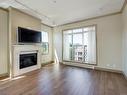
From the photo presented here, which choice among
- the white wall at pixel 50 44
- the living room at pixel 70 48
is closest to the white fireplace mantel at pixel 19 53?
the living room at pixel 70 48

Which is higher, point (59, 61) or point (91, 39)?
point (91, 39)

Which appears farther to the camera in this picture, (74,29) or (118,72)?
(74,29)

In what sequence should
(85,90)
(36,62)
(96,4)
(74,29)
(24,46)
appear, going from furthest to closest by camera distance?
(74,29)
(36,62)
(24,46)
(96,4)
(85,90)

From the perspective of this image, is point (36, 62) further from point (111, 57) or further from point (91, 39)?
point (111, 57)

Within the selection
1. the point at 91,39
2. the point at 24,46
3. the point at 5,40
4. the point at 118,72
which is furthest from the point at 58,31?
the point at 118,72

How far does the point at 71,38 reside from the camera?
251 inches

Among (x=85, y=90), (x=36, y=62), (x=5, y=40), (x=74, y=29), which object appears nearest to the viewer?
(x=85, y=90)

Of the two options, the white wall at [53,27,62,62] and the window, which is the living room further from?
the white wall at [53,27,62,62]

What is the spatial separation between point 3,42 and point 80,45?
4.07m

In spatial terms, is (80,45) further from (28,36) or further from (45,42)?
(28,36)

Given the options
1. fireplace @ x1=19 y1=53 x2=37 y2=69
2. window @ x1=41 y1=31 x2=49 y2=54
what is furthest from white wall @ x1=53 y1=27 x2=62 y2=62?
fireplace @ x1=19 y1=53 x2=37 y2=69

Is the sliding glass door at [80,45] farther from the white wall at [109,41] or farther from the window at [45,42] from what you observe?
the window at [45,42]

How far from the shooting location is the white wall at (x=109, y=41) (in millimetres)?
4438

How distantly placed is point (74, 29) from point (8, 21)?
369 centimetres
